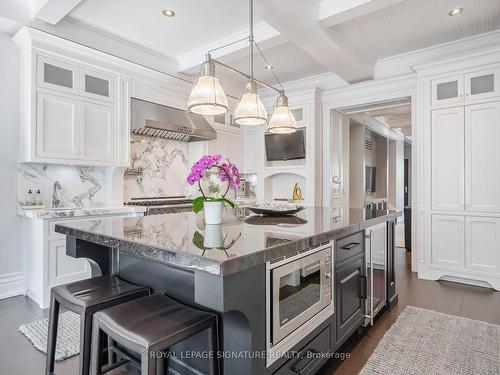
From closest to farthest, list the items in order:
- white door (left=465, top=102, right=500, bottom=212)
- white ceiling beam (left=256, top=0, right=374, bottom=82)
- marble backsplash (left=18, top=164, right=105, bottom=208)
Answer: white ceiling beam (left=256, top=0, right=374, bottom=82)
marble backsplash (left=18, top=164, right=105, bottom=208)
white door (left=465, top=102, right=500, bottom=212)

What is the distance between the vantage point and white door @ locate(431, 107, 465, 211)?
3.64m

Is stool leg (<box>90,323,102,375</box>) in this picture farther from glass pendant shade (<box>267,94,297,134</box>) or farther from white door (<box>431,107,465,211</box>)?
white door (<box>431,107,465,211</box>)

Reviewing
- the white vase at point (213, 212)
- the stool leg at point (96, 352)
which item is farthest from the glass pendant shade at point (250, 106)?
the stool leg at point (96, 352)

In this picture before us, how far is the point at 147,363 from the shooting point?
105cm

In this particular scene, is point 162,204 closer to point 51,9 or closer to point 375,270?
point 51,9

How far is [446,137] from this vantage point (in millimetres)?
3732

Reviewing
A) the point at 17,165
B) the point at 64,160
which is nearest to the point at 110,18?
the point at 64,160

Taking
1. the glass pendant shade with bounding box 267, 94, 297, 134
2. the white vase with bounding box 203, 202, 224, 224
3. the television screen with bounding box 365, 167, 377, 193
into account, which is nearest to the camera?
the white vase with bounding box 203, 202, 224, 224

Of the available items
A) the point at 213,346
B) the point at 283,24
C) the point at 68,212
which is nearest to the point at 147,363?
the point at 213,346

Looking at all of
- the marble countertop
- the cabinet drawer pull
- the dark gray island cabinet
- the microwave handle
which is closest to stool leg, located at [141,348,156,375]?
the dark gray island cabinet

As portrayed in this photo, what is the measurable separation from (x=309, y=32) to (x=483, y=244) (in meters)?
3.04

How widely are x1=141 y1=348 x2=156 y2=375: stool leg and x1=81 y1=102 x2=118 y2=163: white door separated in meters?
2.98

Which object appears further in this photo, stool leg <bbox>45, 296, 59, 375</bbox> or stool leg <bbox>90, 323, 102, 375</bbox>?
stool leg <bbox>45, 296, 59, 375</bbox>

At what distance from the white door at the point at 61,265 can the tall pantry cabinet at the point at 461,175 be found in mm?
4017
